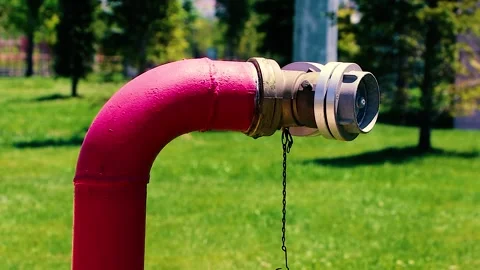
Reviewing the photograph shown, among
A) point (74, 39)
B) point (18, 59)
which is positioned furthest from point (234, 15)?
point (74, 39)

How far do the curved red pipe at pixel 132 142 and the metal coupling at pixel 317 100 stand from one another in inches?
3.6

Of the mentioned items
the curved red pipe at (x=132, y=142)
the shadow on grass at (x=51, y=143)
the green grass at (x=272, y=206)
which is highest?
the curved red pipe at (x=132, y=142)

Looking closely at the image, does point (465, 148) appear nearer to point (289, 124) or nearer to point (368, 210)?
point (368, 210)

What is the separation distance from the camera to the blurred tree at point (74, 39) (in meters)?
28.3

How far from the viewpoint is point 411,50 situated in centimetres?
1584

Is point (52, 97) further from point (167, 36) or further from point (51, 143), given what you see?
point (51, 143)

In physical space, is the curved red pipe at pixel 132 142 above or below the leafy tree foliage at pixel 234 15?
below

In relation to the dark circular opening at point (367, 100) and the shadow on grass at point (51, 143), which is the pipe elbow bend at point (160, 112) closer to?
the dark circular opening at point (367, 100)

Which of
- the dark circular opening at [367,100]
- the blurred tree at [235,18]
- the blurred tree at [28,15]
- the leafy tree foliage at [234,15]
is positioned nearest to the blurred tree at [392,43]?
the dark circular opening at [367,100]

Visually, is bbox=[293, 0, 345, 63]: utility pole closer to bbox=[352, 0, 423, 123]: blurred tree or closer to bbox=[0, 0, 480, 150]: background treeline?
bbox=[0, 0, 480, 150]: background treeline

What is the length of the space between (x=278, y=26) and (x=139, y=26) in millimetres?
9979

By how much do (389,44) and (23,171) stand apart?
7232mm

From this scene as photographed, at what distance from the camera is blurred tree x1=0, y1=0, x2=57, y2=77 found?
143 feet

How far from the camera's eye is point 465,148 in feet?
54.7
